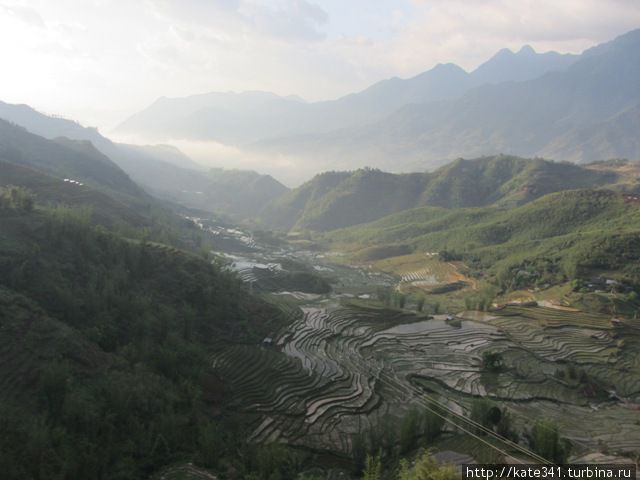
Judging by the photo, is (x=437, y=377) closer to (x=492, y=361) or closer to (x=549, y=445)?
(x=492, y=361)

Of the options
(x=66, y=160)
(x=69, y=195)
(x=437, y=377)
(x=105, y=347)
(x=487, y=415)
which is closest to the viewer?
(x=487, y=415)

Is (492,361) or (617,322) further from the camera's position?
(617,322)

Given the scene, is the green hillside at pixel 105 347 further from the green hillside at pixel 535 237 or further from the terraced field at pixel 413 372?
the green hillside at pixel 535 237

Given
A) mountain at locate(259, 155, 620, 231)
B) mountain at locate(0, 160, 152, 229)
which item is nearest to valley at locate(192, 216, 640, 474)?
mountain at locate(0, 160, 152, 229)

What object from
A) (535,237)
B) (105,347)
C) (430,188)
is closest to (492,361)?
(105,347)

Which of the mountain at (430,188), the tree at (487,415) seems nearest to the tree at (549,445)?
the tree at (487,415)

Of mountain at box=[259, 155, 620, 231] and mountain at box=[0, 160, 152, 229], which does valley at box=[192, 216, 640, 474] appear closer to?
mountain at box=[0, 160, 152, 229]
